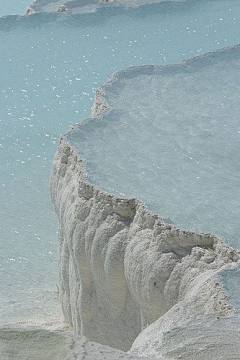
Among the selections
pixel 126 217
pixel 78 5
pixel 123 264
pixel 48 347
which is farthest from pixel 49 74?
pixel 48 347

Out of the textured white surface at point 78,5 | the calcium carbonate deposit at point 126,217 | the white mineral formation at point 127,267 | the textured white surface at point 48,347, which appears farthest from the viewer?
the textured white surface at point 78,5

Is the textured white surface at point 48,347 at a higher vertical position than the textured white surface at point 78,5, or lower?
higher

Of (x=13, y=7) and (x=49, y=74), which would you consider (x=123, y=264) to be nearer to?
(x=49, y=74)

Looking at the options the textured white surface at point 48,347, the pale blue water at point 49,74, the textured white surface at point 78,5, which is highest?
the textured white surface at point 48,347

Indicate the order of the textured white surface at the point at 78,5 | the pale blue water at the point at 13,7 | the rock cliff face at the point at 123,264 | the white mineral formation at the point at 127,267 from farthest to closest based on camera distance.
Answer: the pale blue water at the point at 13,7 → the textured white surface at the point at 78,5 → the rock cliff face at the point at 123,264 → the white mineral formation at the point at 127,267

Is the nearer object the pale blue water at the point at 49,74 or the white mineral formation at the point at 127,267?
the white mineral formation at the point at 127,267

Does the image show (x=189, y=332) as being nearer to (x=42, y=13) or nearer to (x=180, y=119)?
(x=180, y=119)

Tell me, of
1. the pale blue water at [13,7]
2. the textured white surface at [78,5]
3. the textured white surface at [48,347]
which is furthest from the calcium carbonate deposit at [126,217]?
the pale blue water at [13,7]

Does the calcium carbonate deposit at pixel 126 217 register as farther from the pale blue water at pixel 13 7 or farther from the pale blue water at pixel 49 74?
the pale blue water at pixel 13 7

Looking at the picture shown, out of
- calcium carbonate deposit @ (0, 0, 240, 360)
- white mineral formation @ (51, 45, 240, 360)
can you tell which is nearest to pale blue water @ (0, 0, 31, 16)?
calcium carbonate deposit @ (0, 0, 240, 360)
